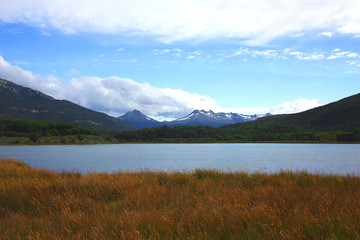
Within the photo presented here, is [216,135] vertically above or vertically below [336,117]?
below

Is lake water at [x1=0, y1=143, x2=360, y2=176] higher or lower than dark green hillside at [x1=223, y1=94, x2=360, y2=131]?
lower

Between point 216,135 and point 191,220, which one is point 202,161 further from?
point 216,135

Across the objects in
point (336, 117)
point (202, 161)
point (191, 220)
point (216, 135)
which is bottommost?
point (202, 161)

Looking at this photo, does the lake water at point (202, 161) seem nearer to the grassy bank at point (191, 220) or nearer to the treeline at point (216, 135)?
the grassy bank at point (191, 220)

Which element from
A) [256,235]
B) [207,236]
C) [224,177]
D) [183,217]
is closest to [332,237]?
[256,235]

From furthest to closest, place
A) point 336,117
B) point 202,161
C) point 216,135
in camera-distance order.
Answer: point 216,135 < point 336,117 < point 202,161

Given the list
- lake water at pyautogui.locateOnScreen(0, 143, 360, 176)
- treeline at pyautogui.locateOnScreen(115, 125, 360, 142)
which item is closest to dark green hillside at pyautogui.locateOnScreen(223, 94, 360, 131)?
treeline at pyautogui.locateOnScreen(115, 125, 360, 142)

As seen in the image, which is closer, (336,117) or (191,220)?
(191,220)

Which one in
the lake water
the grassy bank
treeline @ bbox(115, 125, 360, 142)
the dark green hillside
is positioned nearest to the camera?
the grassy bank

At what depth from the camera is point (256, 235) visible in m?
4.53

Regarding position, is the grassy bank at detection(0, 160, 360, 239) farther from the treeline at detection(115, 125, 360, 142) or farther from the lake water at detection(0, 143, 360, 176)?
the treeline at detection(115, 125, 360, 142)

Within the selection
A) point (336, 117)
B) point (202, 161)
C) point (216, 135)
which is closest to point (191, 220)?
point (202, 161)

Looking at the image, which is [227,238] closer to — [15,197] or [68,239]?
[68,239]

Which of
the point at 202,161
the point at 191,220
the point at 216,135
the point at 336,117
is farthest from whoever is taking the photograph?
the point at 216,135
